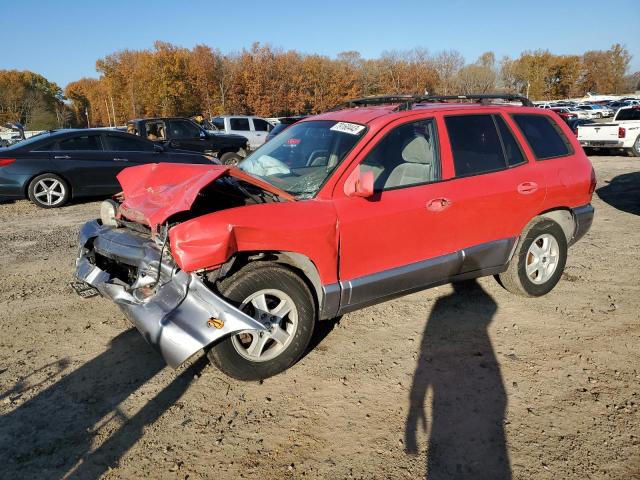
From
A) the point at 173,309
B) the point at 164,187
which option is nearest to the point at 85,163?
the point at 164,187

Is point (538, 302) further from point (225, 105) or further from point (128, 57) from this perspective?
point (128, 57)

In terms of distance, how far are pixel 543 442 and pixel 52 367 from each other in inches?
131

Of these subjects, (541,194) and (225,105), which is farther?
(225,105)

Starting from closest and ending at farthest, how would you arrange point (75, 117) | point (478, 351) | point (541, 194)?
point (478, 351), point (541, 194), point (75, 117)

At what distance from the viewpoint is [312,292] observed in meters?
3.42

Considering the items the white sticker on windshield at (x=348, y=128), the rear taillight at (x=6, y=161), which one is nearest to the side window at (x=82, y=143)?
the rear taillight at (x=6, y=161)

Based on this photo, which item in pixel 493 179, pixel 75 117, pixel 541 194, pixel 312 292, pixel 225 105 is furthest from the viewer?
pixel 75 117

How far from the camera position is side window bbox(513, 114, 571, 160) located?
4496 mm

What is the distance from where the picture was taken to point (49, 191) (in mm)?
9039

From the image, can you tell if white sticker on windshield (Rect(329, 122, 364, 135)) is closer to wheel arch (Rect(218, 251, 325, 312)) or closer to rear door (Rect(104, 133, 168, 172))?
wheel arch (Rect(218, 251, 325, 312))

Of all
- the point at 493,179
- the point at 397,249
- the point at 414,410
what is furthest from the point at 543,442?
the point at 493,179

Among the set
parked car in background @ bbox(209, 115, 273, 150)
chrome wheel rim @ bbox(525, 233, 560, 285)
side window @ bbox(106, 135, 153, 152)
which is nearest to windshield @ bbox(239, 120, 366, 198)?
chrome wheel rim @ bbox(525, 233, 560, 285)

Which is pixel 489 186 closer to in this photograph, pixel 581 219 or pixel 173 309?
pixel 581 219

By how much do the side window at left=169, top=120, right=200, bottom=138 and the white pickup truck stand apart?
518 inches
